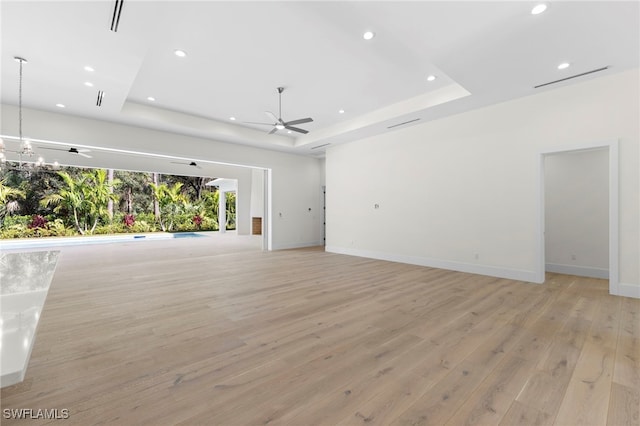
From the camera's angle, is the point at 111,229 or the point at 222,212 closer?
the point at 111,229

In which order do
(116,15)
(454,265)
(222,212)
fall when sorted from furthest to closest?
(222,212) < (454,265) < (116,15)

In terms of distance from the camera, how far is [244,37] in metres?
3.54

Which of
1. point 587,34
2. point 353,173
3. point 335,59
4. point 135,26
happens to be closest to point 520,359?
point 587,34

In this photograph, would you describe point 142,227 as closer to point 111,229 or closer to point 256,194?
point 111,229

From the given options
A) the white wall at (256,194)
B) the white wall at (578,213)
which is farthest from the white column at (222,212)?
the white wall at (578,213)

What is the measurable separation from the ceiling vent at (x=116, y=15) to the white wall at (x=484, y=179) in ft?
18.4

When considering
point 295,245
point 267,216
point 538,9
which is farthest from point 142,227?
point 538,9

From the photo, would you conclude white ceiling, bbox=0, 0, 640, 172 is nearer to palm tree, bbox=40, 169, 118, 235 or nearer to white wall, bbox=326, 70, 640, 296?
white wall, bbox=326, 70, 640, 296

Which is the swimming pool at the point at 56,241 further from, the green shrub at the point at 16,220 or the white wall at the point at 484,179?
the white wall at the point at 484,179

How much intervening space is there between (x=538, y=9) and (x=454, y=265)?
4.38 m

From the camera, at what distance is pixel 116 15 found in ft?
9.12

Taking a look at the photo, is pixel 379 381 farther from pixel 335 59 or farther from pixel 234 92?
pixel 234 92

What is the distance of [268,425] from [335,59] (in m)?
4.31

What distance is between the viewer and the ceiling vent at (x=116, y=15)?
261cm
